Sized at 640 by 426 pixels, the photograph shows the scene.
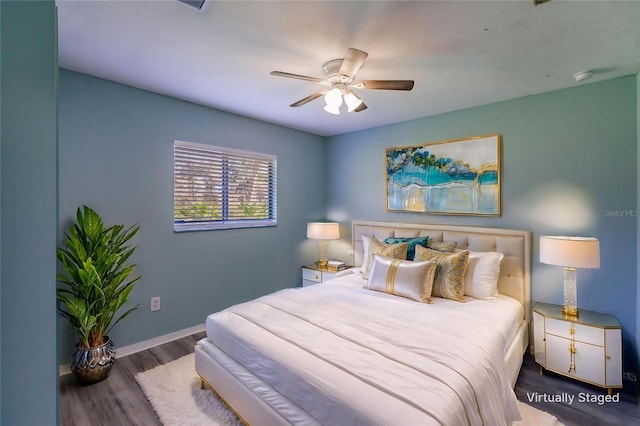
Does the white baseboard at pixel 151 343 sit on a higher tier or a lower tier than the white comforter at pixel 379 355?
lower

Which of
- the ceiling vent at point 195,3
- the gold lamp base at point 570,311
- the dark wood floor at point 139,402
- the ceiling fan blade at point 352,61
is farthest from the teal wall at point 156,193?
the gold lamp base at point 570,311

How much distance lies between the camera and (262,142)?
3725 millimetres

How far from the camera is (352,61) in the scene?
1.77 m

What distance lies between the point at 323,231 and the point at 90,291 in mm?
2525

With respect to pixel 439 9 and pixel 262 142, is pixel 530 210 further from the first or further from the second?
pixel 262 142

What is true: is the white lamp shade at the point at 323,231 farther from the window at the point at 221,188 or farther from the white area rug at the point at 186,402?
the white area rug at the point at 186,402

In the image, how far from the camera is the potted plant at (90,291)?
2.11m

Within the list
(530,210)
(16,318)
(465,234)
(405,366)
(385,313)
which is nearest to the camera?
(16,318)

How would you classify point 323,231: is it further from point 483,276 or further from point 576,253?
point 576,253

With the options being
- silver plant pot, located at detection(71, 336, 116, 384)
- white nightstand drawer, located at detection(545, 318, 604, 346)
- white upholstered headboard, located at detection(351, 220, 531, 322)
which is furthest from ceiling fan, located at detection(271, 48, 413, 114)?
silver plant pot, located at detection(71, 336, 116, 384)

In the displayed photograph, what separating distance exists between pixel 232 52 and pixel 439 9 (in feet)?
4.39

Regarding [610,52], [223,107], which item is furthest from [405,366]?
[223,107]

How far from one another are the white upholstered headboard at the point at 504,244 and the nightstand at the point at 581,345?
11.9 inches

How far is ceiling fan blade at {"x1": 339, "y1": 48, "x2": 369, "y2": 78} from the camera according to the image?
5.54 ft
